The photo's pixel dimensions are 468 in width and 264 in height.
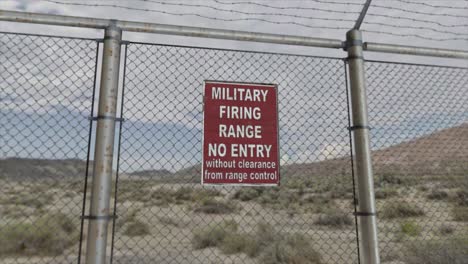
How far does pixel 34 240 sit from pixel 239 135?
9.69 metres

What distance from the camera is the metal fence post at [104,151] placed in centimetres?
262

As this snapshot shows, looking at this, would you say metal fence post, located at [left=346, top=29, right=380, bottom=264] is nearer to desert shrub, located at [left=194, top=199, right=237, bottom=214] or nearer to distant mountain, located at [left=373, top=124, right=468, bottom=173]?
distant mountain, located at [left=373, top=124, right=468, bottom=173]

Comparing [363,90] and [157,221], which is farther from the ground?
[363,90]

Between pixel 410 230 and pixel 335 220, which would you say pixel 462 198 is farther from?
pixel 410 230

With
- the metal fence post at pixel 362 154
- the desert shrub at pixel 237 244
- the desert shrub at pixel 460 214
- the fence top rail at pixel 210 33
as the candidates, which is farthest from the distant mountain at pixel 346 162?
the desert shrub at pixel 237 244

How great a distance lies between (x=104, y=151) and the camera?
2727 millimetres

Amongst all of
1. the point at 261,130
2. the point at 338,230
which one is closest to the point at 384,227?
the point at 338,230

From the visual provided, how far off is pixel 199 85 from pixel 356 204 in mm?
1762

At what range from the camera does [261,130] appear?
302 cm

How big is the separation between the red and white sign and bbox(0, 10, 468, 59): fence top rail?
0.43 metres

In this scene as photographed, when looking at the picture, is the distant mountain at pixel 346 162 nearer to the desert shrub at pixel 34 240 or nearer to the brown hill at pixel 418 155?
the brown hill at pixel 418 155

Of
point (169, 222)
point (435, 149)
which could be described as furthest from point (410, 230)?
point (169, 222)

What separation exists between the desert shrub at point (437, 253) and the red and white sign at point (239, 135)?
21.1 ft

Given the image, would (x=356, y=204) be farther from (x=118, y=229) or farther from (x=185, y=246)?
(x=118, y=229)
